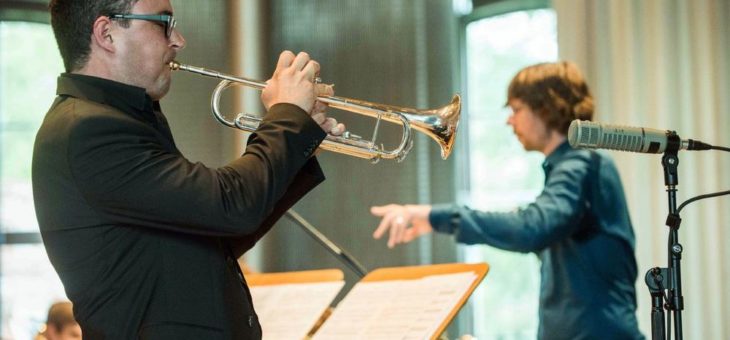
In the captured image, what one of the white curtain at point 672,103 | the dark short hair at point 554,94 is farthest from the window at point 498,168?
the dark short hair at point 554,94

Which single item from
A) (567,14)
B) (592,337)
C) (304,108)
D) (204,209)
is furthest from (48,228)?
(567,14)

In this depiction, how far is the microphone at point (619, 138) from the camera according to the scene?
6.32 ft

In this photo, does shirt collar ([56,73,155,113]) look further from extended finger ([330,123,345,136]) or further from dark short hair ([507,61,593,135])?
dark short hair ([507,61,593,135])

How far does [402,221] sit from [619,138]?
886mm

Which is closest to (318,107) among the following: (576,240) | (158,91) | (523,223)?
(158,91)

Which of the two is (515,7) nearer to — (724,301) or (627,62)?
(627,62)

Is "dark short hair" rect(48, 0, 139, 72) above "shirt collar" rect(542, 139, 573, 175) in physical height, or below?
above

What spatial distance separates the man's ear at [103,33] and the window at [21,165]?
3106 mm

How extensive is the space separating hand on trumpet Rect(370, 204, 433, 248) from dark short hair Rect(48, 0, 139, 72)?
98 cm

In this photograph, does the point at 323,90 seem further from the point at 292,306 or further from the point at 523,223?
the point at 523,223

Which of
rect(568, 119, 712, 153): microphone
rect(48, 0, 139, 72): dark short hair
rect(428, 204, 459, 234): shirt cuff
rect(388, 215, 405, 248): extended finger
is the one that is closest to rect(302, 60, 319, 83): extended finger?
rect(48, 0, 139, 72): dark short hair

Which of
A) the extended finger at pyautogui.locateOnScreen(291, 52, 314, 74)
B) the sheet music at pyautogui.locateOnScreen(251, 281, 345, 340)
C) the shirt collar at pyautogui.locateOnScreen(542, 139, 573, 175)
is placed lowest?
the sheet music at pyautogui.locateOnScreen(251, 281, 345, 340)

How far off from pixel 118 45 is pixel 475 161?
9.22 ft

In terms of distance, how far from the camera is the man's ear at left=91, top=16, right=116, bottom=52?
1.87 metres
